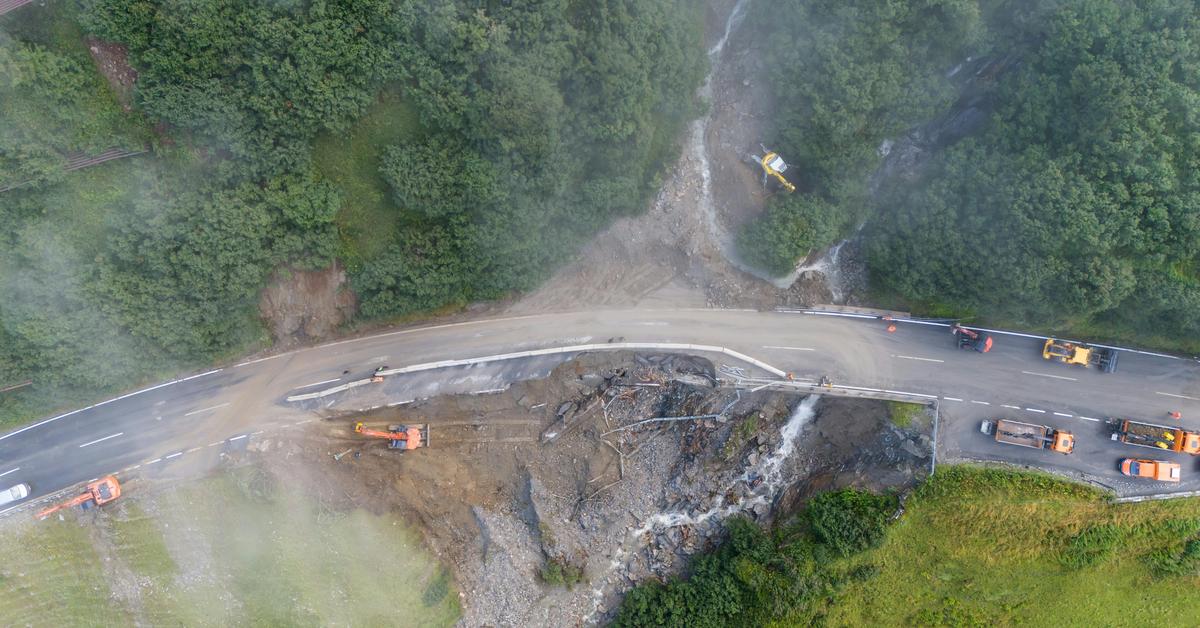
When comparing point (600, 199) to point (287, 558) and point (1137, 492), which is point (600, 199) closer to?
point (287, 558)

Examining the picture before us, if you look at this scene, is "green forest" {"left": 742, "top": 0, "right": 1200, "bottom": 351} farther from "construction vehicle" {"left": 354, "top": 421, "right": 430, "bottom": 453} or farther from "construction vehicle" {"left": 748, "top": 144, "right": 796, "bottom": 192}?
"construction vehicle" {"left": 354, "top": 421, "right": 430, "bottom": 453}

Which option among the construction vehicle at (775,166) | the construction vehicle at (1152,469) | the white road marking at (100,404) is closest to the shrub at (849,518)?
the construction vehicle at (1152,469)

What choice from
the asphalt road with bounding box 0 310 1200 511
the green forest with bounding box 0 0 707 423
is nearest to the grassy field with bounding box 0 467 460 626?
the asphalt road with bounding box 0 310 1200 511

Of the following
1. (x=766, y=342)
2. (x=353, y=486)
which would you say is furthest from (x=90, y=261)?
(x=766, y=342)

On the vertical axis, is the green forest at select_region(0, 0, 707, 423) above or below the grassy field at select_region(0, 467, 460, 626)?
above

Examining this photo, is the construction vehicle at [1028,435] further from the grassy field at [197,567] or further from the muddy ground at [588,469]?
the grassy field at [197,567]

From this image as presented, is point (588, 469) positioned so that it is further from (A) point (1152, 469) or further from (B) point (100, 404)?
(A) point (1152, 469)
